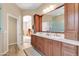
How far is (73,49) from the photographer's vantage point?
215 cm

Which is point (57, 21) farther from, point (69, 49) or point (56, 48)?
point (69, 49)

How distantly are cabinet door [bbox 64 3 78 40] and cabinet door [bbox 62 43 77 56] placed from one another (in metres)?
0.33

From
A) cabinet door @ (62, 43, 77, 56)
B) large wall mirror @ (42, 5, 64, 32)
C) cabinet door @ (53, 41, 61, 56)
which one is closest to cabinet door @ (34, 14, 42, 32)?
large wall mirror @ (42, 5, 64, 32)

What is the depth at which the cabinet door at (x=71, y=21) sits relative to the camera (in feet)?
8.29

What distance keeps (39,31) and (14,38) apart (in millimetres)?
1539

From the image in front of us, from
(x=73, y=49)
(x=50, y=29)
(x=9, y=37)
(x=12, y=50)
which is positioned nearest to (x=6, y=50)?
(x=12, y=50)

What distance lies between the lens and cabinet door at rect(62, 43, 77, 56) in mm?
2123

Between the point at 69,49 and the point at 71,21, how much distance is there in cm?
76

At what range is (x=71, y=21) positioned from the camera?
105 inches

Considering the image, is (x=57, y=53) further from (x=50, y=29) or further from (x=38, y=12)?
(x=38, y=12)

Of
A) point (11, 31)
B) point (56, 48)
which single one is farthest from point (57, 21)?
point (11, 31)

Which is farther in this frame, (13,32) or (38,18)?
(38,18)

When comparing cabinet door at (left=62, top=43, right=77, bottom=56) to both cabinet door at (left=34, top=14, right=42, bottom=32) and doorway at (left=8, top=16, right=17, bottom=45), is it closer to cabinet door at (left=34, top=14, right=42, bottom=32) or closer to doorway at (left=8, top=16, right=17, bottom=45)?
doorway at (left=8, top=16, right=17, bottom=45)

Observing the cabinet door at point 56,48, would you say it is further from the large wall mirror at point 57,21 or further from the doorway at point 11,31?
the doorway at point 11,31
